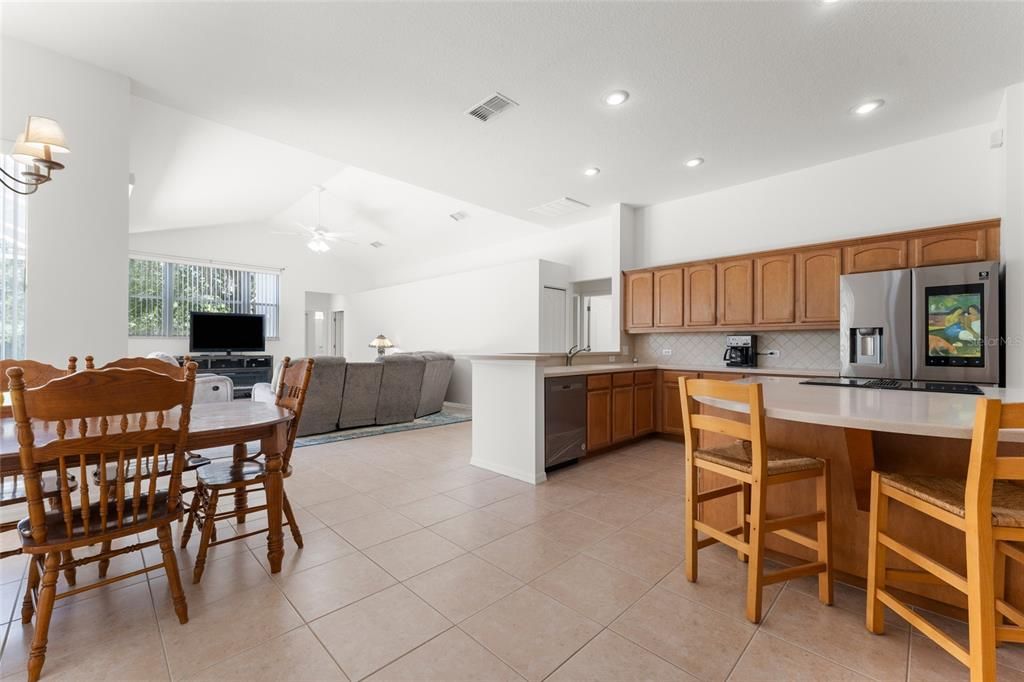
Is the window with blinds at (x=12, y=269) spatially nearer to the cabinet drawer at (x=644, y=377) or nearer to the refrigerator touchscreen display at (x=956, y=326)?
the cabinet drawer at (x=644, y=377)

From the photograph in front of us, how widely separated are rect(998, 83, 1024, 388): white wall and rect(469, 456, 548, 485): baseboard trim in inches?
134

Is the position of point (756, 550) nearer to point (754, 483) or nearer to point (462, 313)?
point (754, 483)

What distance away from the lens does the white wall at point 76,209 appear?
2.71 metres

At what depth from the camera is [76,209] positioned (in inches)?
113

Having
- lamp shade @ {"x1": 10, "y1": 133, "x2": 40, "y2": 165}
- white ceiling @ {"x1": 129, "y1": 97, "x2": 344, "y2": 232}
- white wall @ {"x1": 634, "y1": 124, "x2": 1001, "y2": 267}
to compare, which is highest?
white ceiling @ {"x1": 129, "y1": 97, "x2": 344, "y2": 232}

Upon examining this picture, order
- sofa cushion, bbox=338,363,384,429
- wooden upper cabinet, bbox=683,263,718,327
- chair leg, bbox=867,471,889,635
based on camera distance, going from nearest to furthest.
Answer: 1. chair leg, bbox=867,471,889,635
2. wooden upper cabinet, bbox=683,263,718,327
3. sofa cushion, bbox=338,363,384,429

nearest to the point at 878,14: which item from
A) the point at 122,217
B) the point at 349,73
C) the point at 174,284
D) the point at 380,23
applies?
the point at 380,23

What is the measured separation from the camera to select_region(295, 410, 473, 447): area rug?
4854 millimetres

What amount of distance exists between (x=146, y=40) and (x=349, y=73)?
3.87 feet

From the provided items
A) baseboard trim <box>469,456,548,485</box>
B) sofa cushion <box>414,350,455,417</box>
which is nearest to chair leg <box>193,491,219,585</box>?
baseboard trim <box>469,456,548,485</box>

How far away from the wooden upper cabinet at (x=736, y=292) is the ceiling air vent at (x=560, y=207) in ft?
6.63

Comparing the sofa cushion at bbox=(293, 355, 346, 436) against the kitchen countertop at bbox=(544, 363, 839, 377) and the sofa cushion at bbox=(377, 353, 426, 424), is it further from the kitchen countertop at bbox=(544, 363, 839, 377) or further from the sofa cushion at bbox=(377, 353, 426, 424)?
the kitchen countertop at bbox=(544, 363, 839, 377)

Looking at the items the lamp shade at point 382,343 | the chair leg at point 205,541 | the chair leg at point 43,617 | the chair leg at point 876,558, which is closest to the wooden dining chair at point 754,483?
the chair leg at point 876,558

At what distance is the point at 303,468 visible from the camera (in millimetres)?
3803
